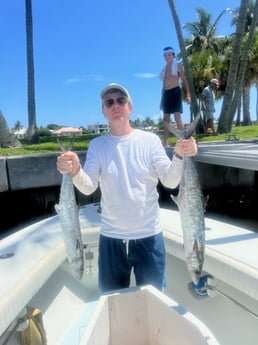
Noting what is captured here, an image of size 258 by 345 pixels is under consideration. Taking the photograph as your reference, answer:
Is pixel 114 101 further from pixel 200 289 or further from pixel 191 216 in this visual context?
pixel 200 289

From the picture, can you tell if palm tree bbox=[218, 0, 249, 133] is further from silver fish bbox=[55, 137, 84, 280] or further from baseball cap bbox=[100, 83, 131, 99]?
silver fish bbox=[55, 137, 84, 280]

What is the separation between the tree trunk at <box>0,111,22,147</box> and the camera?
33.6ft

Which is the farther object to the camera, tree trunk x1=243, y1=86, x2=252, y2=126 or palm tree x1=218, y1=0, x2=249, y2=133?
tree trunk x1=243, y1=86, x2=252, y2=126

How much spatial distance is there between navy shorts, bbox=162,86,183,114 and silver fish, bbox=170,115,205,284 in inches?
228

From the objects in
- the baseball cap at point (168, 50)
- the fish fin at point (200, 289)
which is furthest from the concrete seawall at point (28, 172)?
the fish fin at point (200, 289)

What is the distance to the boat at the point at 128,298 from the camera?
2.17 meters

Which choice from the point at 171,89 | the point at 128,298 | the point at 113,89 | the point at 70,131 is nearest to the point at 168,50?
the point at 171,89

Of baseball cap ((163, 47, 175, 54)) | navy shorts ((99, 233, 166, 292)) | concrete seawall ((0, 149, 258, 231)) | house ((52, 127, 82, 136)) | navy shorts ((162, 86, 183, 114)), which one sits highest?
baseball cap ((163, 47, 175, 54))

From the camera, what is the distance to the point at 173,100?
7.68 metres

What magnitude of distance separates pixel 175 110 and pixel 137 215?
582 cm

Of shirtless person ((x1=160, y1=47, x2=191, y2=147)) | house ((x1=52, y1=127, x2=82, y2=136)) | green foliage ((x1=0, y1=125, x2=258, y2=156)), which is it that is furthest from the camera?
green foliage ((x1=0, y1=125, x2=258, y2=156))

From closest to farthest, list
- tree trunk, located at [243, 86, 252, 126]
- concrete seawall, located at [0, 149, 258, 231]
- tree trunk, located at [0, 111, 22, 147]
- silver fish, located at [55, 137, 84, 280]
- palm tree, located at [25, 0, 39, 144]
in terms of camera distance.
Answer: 1. silver fish, located at [55, 137, 84, 280]
2. concrete seawall, located at [0, 149, 258, 231]
3. tree trunk, located at [0, 111, 22, 147]
4. palm tree, located at [25, 0, 39, 144]
5. tree trunk, located at [243, 86, 252, 126]

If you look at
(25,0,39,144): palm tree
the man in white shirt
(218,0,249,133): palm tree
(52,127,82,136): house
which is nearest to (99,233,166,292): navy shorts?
the man in white shirt

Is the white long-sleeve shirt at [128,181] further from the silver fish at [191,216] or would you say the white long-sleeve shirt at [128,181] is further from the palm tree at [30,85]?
the palm tree at [30,85]
